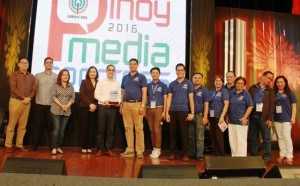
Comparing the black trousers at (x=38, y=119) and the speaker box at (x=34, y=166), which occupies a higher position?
the black trousers at (x=38, y=119)

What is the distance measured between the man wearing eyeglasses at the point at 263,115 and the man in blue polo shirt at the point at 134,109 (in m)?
1.59

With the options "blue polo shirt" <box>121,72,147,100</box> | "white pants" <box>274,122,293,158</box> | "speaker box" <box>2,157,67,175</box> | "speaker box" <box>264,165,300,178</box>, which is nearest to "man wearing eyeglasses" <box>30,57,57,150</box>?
"blue polo shirt" <box>121,72,147,100</box>

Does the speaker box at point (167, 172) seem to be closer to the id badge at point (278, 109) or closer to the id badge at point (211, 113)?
the id badge at point (211, 113)

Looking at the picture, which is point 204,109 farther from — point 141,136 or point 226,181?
point 226,181

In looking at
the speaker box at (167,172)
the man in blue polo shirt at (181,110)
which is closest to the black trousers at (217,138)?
the man in blue polo shirt at (181,110)

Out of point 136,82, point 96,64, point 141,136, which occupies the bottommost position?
point 141,136

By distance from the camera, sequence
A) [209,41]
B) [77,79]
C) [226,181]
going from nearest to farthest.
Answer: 1. [226,181]
2. [77,79]
3. [209,41]

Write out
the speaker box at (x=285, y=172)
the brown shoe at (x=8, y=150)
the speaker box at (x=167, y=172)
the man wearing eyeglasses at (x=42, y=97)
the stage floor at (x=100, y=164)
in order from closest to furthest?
the speaker box at (x=167, y=172), the speaker box at (x=285, y=172), the stage floor at (x=100, y=164), the brown shoe at (x=8, y=150), the man wearing eyeglasses at (x=42, y=97)

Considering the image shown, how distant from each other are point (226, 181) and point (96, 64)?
4185 mm

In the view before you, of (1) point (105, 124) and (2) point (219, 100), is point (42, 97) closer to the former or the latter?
(1) point (105, 124)

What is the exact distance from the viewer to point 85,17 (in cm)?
511

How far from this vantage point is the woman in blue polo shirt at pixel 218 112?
4.05 meters

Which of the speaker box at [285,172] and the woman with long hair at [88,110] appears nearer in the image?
the speaker box at [285,172]

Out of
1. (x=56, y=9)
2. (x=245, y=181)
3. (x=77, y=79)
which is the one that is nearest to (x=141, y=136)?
(x=77, y=79)
